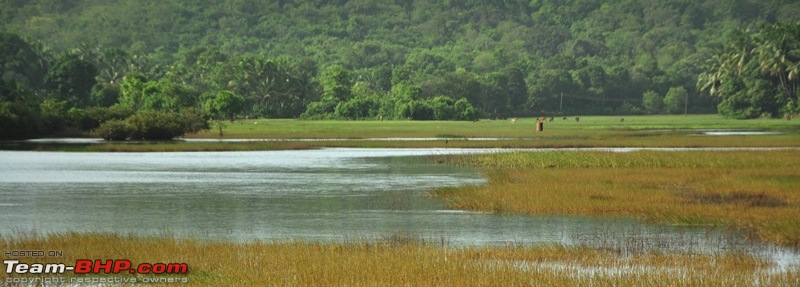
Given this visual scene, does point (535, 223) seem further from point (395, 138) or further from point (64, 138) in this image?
point (64, 138)

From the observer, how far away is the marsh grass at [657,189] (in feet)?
114

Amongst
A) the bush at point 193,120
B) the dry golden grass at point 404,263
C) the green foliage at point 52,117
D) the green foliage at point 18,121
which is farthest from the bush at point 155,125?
the dry golden grass at point 404,263

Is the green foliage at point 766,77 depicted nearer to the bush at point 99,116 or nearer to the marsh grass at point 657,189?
the bush at point 99,116

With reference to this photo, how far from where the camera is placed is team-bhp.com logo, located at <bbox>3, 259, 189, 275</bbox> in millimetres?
23547

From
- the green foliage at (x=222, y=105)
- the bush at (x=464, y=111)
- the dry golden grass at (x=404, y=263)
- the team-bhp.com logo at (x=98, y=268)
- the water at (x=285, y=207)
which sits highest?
the team-bhp.com logo at (x=98, y=268)

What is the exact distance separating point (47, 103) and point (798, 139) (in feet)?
218

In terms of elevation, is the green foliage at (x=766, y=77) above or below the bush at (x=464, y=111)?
above

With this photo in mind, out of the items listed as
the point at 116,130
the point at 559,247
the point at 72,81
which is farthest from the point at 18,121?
the point at 559,247

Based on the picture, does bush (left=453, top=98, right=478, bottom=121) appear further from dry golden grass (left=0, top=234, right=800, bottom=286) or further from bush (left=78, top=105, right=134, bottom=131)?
dry golden grass (left=0, top=234, right=800, bottom=286)

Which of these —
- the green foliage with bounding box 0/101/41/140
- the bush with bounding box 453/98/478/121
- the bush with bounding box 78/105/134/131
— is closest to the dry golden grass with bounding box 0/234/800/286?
the green foliage with bounding box 0/101/41/140

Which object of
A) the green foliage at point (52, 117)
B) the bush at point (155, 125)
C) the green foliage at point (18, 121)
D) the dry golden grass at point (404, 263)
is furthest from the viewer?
the green foliage at point (52, 117)

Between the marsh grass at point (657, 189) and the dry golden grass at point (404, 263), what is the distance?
521cm

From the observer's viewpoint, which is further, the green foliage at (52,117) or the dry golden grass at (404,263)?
the green foliage at (52,117)

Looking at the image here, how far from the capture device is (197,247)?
27172 millimetres
